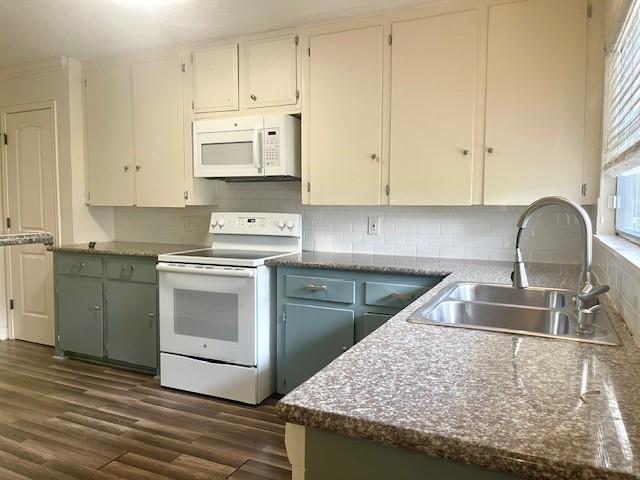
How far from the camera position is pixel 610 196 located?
2.26m

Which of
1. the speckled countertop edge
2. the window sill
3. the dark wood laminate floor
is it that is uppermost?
the window sill

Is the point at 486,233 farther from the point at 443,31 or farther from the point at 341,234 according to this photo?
the point at 443,31

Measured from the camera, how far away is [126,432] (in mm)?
2527

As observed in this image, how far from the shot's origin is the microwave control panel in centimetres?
305

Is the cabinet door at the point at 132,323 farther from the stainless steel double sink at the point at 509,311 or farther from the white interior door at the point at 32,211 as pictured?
the stainless steel double sink at the point at 509,311

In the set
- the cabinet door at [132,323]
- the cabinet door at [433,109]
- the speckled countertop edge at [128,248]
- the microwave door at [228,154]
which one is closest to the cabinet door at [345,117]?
the cabinet door at [433,109]

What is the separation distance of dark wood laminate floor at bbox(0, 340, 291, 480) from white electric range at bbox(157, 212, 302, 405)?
0.14 meters

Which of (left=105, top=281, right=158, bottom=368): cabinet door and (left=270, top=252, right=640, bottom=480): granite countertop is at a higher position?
(left=270, top=252, right=640, bottom=480): granite countertop

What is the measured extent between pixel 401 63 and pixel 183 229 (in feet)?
7.06

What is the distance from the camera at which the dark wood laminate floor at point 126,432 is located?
2.18 metres

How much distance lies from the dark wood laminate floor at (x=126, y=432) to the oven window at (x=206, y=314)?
1.35ft

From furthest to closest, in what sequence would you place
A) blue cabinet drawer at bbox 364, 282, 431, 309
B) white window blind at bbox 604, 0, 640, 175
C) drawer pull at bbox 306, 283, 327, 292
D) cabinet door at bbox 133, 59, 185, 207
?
cabinet door at bbox 133, 59, 185, 207, drawer pull at bbox 306, 283, 327, 292, blue cabinet drawer at bbox 364, 282, 431, 309, white window blind at bbox 604, 0, 640, 175

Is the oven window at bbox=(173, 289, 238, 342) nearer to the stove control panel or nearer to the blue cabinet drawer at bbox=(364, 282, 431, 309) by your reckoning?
the stove control panel

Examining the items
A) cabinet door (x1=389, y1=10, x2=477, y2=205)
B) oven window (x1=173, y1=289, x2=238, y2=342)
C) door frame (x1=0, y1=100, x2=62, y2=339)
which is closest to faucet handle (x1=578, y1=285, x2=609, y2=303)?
cabinet door (x1=389, y1=10, x2=477, y2=205)
